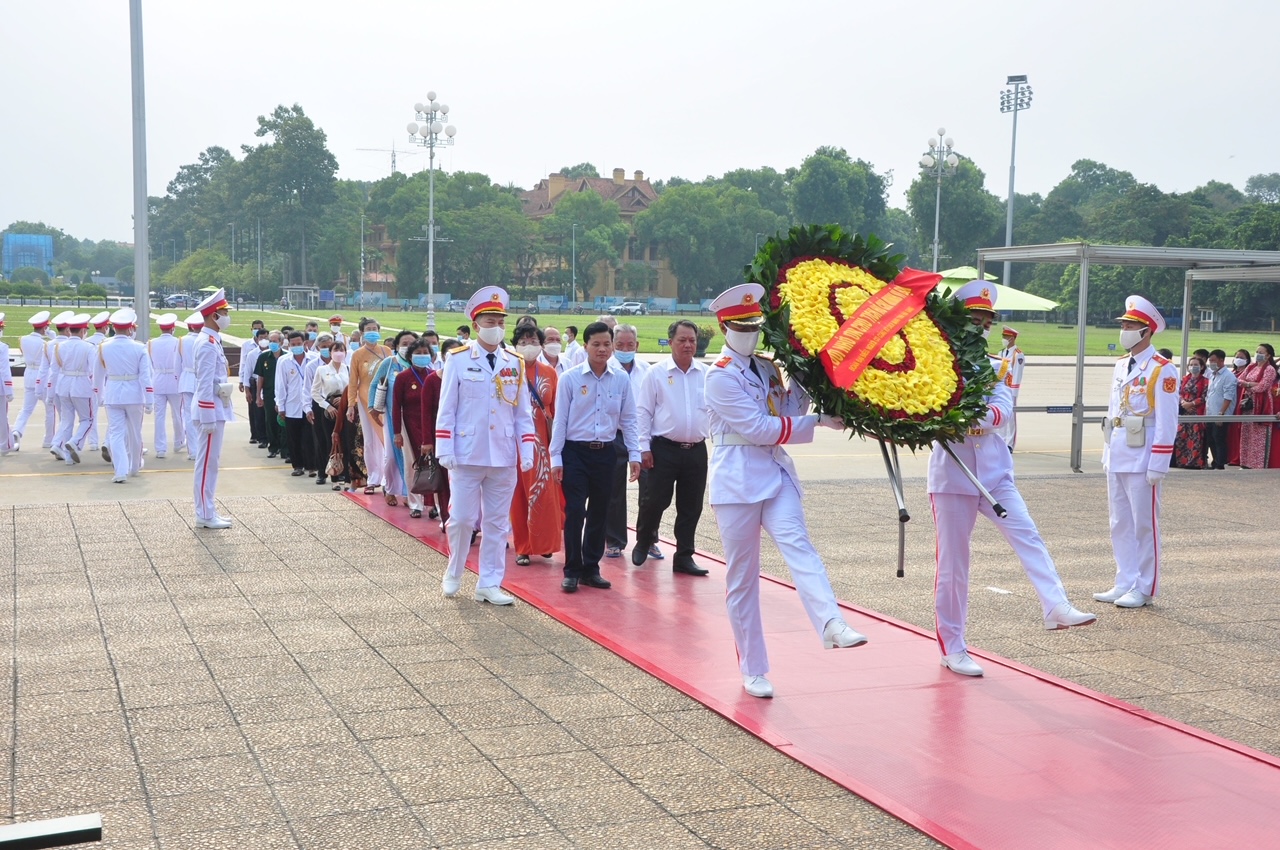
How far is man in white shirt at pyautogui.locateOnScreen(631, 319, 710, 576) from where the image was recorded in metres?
9.18

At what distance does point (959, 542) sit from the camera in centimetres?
657

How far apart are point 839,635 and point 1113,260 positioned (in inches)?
469

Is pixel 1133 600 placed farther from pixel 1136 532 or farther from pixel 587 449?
pixel 587 449

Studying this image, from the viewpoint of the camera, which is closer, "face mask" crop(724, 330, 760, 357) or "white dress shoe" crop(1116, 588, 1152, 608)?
"face mask" crop(724, 330, 760, 357)

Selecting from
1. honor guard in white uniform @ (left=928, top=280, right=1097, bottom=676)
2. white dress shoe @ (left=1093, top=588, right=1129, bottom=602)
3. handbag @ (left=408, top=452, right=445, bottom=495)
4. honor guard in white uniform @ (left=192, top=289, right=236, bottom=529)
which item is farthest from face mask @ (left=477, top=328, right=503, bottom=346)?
white dress shoe @ (left=1093, top=588, right=1129, bottom=602)

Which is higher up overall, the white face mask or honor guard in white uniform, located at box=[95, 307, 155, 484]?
the white face mask

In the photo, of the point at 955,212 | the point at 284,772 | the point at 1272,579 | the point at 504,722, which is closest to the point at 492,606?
the point at 504,722

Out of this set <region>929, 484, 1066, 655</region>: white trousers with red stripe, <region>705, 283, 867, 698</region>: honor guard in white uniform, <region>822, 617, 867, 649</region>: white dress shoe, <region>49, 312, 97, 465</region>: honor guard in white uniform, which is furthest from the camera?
<region>49, 312, 97, 465</region>: honor guard in white uniform

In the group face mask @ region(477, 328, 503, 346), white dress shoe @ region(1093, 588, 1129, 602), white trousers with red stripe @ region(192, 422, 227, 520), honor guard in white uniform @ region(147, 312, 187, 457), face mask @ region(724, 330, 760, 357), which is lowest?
white dress shoe @ region(1093, 588, 1129, 602)

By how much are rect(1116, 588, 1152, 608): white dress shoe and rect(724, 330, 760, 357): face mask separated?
13.1 ft

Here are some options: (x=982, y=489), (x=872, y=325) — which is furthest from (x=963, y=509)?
(x=872, y=325)

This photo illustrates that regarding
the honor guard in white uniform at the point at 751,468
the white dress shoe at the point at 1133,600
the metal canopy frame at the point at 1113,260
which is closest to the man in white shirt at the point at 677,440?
the honor guard in white uniform at the point at 751,468

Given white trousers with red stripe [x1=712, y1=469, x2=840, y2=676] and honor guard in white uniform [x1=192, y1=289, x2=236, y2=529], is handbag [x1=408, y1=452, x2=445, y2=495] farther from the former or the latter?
white trousers with red stripe [x1=712, y1=469, x2=840, y2=676]

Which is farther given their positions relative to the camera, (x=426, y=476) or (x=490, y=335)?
(x=426, y=476)
